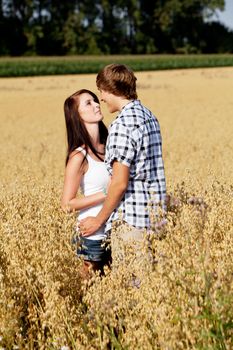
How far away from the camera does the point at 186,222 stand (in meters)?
3.26

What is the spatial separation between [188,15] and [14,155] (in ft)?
267

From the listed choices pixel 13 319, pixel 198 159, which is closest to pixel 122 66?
pixel 13 319

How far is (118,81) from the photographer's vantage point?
373 centimetres

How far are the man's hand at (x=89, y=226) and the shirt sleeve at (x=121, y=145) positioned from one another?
423 millimetres

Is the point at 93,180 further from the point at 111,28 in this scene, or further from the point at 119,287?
the point at 111,28

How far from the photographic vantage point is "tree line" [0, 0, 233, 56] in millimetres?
80438

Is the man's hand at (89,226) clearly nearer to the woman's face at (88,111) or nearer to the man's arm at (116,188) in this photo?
the man's arm at (116,188)

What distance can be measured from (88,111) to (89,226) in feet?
2.42

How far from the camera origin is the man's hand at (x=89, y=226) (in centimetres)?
394

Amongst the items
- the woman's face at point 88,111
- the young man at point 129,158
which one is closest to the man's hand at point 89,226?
the young man at point 129,158

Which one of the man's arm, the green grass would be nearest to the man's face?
the man's arm

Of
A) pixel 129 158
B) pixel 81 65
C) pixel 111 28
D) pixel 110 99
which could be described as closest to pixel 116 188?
pixel 129 158

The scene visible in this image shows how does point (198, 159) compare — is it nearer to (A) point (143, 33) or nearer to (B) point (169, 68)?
(B) point (169, 68)

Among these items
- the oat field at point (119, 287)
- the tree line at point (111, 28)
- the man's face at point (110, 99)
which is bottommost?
the oat field at point (119, 287)
